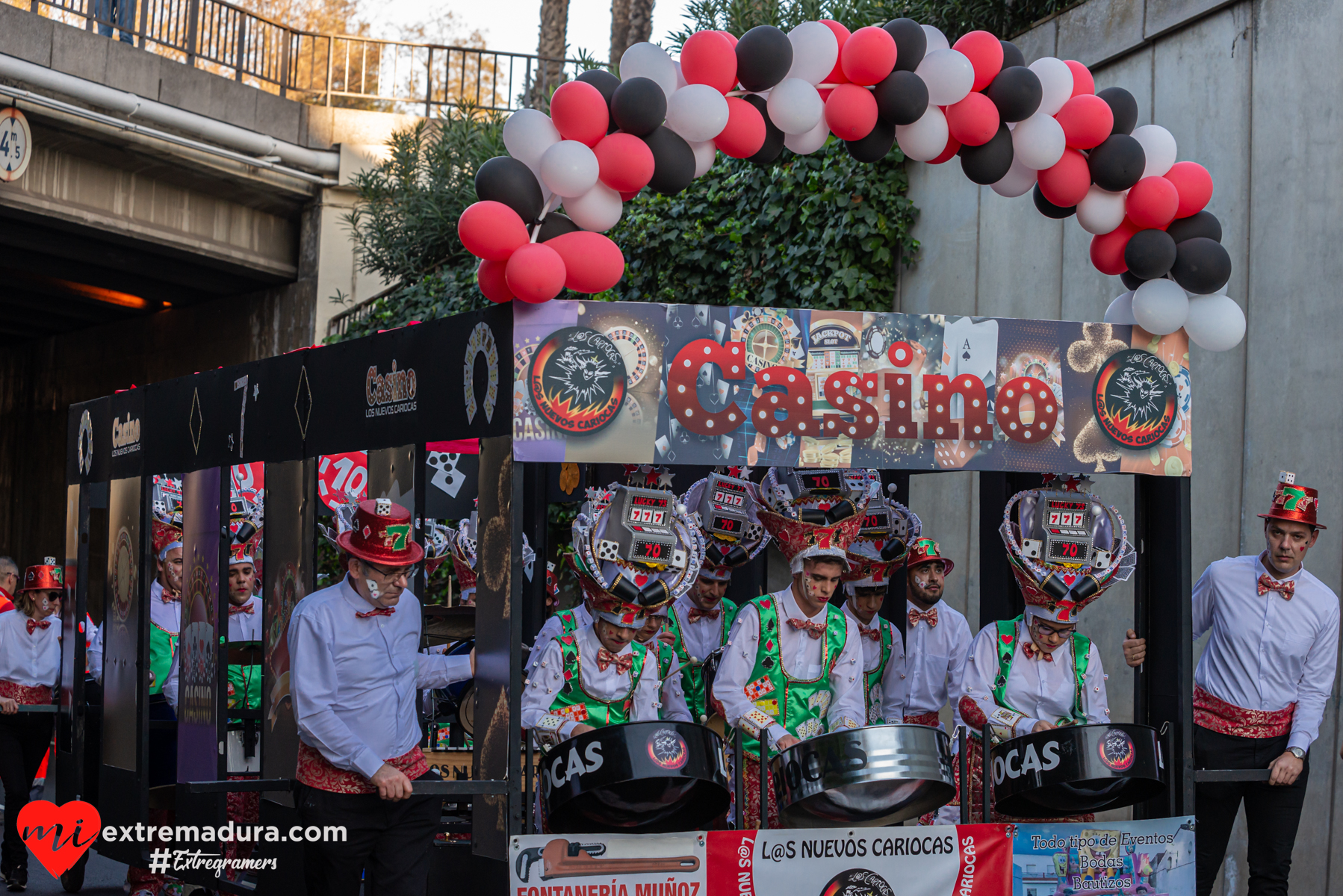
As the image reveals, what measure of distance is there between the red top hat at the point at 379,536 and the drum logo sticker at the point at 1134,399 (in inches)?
90.3

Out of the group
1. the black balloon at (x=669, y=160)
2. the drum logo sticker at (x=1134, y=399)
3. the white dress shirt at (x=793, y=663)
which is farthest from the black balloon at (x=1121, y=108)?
the white dress shirt at (x=793, y=663)

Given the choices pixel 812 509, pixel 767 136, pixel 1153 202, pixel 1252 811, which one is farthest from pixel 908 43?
pixel 1252 811

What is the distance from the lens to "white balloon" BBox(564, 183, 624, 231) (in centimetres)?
437

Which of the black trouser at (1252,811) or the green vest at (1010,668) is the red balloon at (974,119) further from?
the black trouser at (1252,811)

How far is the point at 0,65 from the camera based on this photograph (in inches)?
448

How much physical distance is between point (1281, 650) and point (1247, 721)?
29cm

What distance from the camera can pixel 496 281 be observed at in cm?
427

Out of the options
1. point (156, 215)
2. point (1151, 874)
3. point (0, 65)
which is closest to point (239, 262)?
point (156, 215)

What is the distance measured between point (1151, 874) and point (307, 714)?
2.76m

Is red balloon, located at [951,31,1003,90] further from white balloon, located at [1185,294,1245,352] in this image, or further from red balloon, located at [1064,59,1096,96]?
white balloon, located at [1185,294,1245,352]

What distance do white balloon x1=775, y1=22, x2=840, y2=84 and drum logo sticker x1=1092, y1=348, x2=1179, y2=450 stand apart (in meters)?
1.35

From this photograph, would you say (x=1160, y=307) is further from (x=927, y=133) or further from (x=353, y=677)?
(x=353, y=677)

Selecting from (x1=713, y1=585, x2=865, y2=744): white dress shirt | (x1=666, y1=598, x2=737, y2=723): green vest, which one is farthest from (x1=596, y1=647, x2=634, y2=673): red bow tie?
(x1=666, y1=598, x2=737, y2=723): green vest

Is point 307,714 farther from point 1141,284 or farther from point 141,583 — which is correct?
point 1141,284
